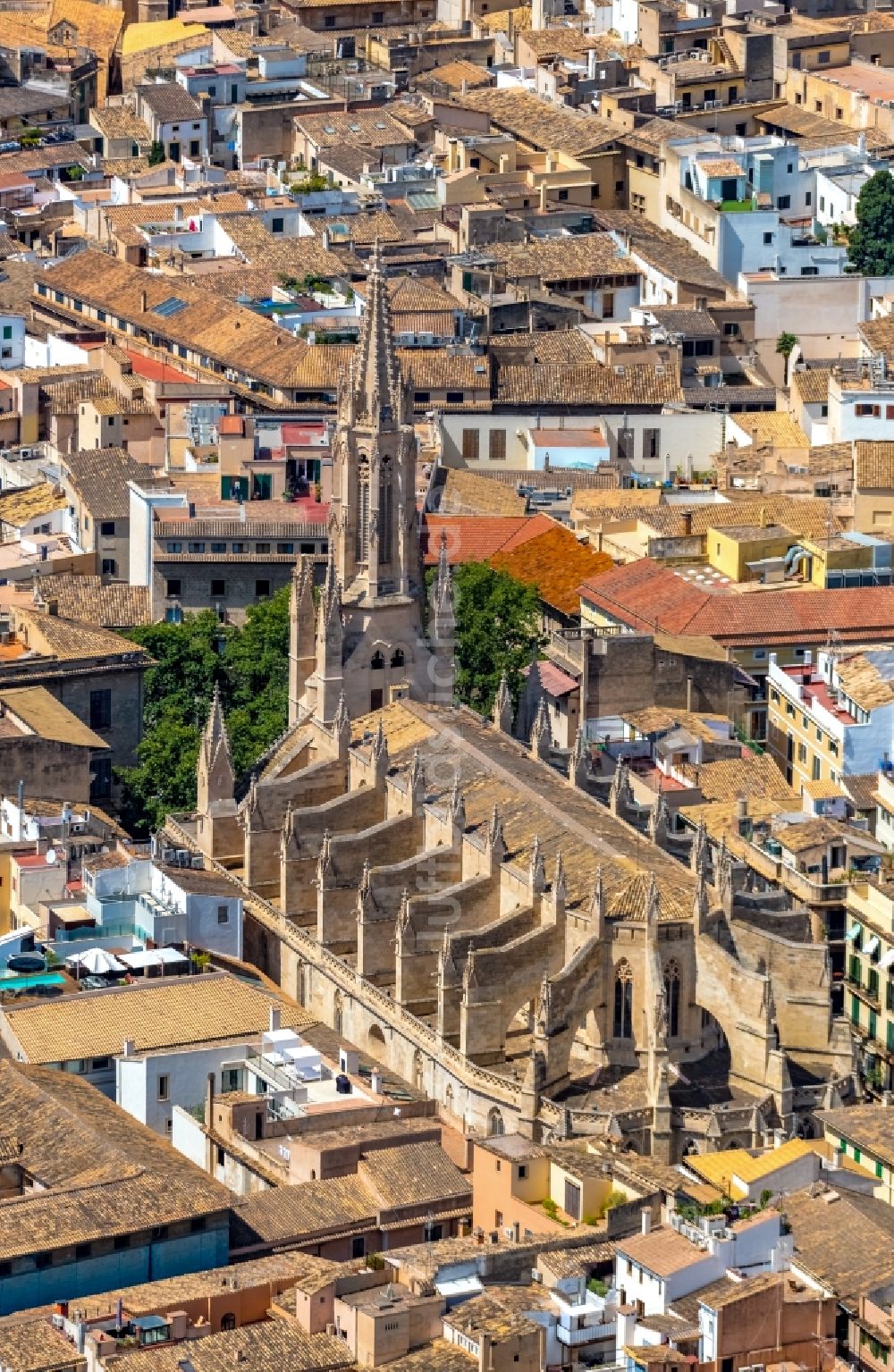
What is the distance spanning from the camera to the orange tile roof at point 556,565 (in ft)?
593

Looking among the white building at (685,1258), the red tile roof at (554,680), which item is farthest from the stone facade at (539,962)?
the red tile roof at (554,680)

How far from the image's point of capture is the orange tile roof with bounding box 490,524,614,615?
593 feet

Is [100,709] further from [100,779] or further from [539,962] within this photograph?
[539,962]

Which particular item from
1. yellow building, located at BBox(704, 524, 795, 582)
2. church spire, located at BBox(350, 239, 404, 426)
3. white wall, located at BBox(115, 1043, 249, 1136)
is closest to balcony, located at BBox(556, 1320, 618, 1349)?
white wall, located at BBox(115, 1043, 249, 1136)

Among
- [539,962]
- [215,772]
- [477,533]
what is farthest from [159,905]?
[477,533]

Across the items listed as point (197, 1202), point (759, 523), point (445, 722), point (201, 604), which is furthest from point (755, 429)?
point (197, 1202)

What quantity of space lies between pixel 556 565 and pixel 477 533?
3.64m

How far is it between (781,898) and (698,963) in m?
5.21

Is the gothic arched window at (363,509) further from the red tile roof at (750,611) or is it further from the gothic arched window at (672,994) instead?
the gothic arched window at (672,994)

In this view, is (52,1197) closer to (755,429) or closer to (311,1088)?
(311,1088)

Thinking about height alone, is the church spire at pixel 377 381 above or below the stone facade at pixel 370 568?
above

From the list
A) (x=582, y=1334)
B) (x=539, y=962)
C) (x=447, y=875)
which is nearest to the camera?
(x=582, y=1334)

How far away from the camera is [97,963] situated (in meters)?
151

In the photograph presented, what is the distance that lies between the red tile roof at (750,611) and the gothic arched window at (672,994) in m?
29.0
